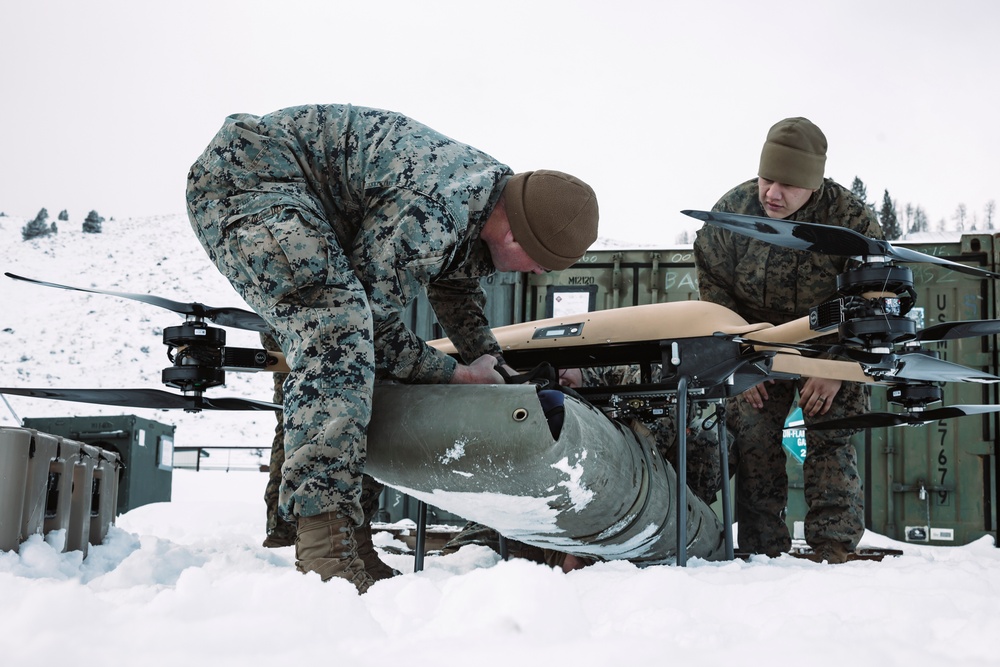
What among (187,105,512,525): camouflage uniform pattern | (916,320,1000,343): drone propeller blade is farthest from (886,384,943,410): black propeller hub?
(187,105,512,525): camouflage uniform pattern

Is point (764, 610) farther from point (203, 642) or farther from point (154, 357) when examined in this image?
point (154, 357)

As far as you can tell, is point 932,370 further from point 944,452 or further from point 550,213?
point 944,452

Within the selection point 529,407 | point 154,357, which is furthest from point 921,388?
point 154,357

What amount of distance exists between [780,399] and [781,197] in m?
1.26

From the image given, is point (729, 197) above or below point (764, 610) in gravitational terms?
above

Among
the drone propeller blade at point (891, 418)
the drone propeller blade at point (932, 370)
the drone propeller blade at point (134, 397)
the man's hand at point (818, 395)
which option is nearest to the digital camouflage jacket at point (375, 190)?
the drone propeller blade at point (134, 397)

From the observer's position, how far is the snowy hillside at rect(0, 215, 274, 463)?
42.6 metres

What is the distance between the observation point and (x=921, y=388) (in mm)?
4543

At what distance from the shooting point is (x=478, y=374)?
296cm

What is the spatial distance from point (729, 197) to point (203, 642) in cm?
418

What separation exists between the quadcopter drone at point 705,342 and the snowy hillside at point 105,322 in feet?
110

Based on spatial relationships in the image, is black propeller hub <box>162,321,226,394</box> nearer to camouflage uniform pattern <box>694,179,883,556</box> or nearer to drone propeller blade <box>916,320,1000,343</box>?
camouflage uniform pattern <box>694,179,883,556</box>

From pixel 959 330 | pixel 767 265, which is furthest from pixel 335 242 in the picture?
pixel 767 265

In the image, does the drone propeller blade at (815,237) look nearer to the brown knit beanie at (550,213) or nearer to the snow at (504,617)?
the brown knit beanie at (550,213)
